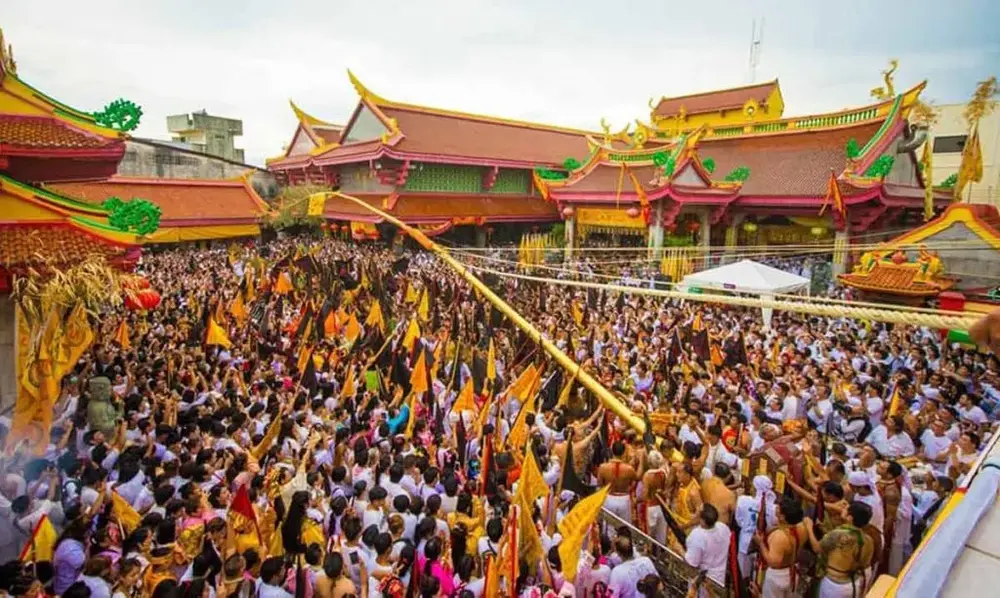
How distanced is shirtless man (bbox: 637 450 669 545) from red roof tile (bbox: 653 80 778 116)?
87.9 ft

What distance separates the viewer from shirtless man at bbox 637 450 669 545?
5.28 m

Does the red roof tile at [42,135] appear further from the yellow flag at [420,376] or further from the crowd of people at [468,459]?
the yellow flag at [420,376]

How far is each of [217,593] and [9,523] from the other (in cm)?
226

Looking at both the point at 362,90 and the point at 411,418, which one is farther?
the point at 362,90

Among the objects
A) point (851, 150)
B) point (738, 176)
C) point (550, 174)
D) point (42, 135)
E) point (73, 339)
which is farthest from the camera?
point (550, 174)

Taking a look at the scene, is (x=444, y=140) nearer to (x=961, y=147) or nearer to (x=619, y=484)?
(x=619, y=484)

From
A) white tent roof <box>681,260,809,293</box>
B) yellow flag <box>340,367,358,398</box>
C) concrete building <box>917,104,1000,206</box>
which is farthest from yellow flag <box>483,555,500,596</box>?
concrete building <box>917,104,1000,206</box>

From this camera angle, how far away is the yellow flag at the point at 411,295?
44.5ft

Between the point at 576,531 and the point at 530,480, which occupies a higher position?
the point at 530,480

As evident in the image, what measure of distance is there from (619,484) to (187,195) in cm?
2492

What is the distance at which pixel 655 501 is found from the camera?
17.4 feet

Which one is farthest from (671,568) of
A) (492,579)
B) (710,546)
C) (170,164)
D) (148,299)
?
(170,164)

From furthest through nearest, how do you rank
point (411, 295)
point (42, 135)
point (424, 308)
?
point (411, 295), point (424, 308), point (42, 135)

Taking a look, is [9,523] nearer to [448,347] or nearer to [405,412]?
[405,412]
